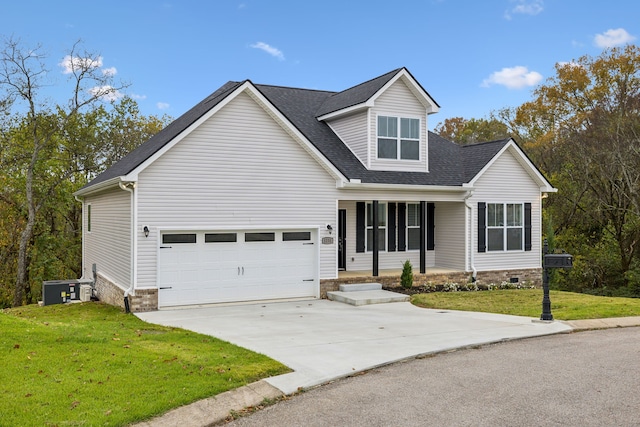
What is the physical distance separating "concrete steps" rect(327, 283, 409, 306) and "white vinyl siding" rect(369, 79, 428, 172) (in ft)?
13.1

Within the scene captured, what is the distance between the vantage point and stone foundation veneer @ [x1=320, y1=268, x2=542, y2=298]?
1652cm

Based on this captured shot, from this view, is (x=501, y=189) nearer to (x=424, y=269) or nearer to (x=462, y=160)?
(x=462, y=160)

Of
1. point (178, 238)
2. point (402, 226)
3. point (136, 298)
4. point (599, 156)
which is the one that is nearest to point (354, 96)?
point (402, 226)

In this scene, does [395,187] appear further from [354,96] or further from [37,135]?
[37,135]

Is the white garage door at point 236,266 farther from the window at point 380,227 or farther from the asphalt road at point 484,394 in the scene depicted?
the asphalt road at point 484,394

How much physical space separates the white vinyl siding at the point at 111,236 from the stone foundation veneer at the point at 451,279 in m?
5.58

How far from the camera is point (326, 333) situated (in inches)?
431

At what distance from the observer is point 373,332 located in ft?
36.3

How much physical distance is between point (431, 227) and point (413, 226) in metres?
0.74

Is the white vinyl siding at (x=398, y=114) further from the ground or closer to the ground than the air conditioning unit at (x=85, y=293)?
further from the ground

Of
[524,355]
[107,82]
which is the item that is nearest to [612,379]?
[524,355]

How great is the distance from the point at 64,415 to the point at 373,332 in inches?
255

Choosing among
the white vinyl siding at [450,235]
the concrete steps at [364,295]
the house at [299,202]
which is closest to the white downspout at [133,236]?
the house at [299,202]

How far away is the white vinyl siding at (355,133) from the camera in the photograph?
1827 centimetres
